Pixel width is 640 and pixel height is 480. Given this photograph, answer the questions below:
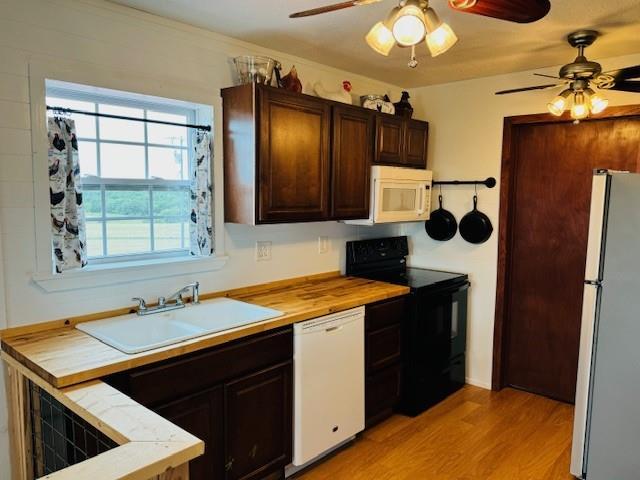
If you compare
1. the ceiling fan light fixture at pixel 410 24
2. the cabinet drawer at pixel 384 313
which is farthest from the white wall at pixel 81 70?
the ceiling fan light fixture at pixel 410 24

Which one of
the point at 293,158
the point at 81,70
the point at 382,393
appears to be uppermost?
the point at 81,70

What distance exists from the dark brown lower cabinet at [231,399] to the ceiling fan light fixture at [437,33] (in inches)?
58.2

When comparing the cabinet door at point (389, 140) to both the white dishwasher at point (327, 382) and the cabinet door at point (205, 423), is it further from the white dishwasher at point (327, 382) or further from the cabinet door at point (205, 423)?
the cabinet door at point (205, 423)

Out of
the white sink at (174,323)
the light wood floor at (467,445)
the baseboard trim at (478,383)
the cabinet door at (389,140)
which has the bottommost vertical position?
the light wood floor at (467,445)

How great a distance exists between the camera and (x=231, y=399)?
2188 millimetres

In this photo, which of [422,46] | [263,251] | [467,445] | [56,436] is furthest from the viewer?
[263,251]

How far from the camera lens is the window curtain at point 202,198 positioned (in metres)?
2.68

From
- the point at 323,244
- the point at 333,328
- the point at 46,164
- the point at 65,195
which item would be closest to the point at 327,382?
the point at 333,328

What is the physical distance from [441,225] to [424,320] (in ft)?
3.14

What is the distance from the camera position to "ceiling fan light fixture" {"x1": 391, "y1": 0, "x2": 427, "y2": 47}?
144cm

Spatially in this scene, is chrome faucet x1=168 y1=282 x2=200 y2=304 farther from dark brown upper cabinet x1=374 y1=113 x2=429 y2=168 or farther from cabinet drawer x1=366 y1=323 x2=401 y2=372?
dark brown upper cabinet x1=374 y1=113 x2=429 y2=168

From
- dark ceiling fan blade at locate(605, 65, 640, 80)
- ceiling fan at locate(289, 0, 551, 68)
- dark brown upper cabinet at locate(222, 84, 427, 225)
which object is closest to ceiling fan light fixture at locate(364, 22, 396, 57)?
ceiling fan at locate(289, 0, 551, 68)

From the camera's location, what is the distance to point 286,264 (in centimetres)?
320

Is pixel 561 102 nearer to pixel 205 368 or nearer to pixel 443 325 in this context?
pixel 443 325
